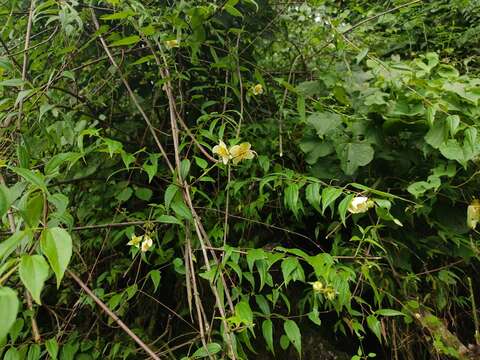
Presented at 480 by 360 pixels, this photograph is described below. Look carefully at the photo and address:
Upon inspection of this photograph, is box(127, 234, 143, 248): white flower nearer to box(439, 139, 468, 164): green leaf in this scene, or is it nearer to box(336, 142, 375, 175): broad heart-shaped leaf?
box(336, 142, 375, 175): broad heart-shaped leaf

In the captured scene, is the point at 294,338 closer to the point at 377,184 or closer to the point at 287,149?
the point at 377,184

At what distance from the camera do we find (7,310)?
1.28 ft

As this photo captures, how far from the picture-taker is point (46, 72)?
138 centimetres

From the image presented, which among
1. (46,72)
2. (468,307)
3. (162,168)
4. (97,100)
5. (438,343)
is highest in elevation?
(46,72)

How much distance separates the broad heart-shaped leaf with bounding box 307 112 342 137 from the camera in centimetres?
135

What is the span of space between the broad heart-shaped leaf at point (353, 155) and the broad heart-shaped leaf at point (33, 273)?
1056mm

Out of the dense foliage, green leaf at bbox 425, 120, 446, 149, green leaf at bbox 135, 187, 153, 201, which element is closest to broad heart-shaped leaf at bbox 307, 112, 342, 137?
the dense foliage

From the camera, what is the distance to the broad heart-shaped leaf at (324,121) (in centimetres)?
135

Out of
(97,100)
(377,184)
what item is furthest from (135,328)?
(377,184)

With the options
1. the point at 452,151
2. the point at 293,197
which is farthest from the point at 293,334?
the point at 452,151

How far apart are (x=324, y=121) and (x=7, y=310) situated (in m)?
1.17

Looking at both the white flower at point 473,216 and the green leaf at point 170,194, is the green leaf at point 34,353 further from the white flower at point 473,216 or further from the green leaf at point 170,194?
the white flower at point 473,216

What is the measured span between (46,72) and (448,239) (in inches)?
61.4

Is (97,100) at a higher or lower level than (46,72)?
lower
